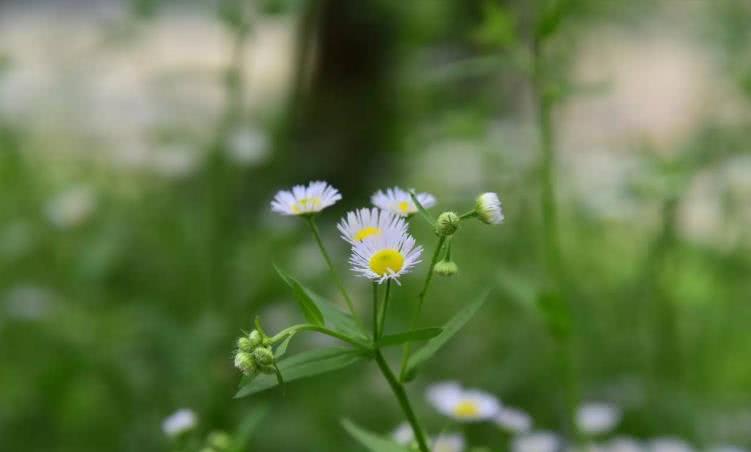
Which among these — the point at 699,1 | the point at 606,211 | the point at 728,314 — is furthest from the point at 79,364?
the point at 699,1

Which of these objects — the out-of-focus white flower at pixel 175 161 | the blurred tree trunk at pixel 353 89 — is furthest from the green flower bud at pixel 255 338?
the blurred tree trunk at pixel 353 89

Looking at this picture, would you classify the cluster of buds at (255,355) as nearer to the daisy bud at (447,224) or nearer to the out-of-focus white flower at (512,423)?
the daisy bud at (447,224)

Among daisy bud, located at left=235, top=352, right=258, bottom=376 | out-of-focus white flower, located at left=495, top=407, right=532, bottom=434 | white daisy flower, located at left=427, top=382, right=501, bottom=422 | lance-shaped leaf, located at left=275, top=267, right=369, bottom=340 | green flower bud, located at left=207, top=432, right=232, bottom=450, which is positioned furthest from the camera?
out-of-focus white flower, located at left=495, top=407, right=532, bottom=434

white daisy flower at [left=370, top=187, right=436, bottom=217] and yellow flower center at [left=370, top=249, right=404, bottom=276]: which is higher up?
white daisy flower at [left=370, top=187, right=436, bottom=217]

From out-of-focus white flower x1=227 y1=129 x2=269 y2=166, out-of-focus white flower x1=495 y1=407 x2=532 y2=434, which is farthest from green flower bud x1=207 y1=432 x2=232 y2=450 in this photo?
out-of-focus white flower x1=227 y1=129 x2=269 y2=166

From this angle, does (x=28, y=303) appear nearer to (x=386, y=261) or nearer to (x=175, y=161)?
(x=175, y=161)

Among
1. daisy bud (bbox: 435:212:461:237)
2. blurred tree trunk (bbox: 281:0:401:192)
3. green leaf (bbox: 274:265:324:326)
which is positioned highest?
blurred tree trunk (bbox: 281:0:401:192)

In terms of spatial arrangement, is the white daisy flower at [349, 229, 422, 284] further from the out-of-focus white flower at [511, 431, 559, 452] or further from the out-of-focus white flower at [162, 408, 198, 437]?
the out-of-focus white flower at [511, 431, 559, 452]
